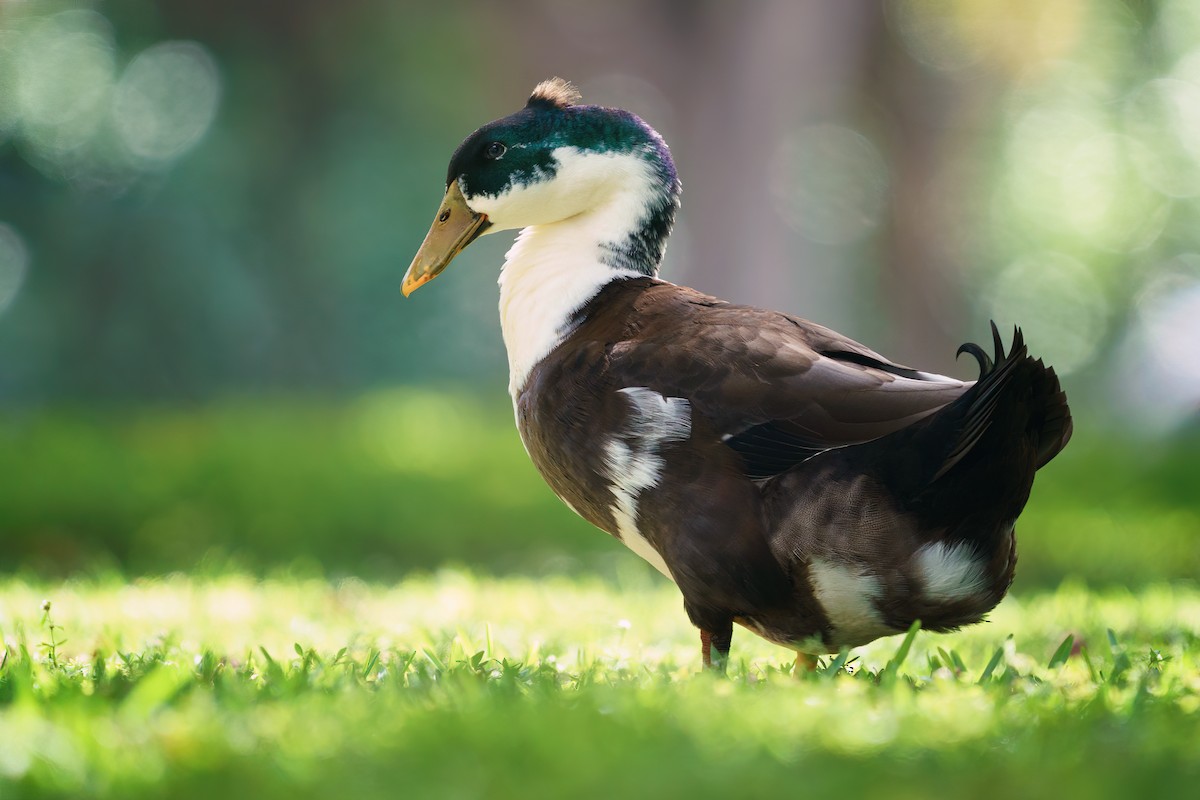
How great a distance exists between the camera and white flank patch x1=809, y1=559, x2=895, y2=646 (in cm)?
316

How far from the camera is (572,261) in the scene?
397 cm

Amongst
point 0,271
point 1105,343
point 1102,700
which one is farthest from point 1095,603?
point 1105,343

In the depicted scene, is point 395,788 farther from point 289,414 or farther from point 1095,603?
point 289,414

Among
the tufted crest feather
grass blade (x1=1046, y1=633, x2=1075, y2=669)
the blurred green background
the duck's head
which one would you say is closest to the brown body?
grass blade (x1=1046, y1=633, x2=1075, y2=669)

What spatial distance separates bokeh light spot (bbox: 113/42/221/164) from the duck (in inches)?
712

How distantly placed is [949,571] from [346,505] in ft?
19.2

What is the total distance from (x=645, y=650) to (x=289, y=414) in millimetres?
6936

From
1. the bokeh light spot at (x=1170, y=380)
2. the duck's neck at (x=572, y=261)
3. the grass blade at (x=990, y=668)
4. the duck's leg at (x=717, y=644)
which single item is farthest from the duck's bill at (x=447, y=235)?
the bokeh light spot at (x=1170, y=380)

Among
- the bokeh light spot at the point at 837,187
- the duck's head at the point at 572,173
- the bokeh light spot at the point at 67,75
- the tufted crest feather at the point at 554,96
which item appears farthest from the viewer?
the bokeh light spot at the point at 837,187

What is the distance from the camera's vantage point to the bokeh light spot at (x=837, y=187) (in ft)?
74.3

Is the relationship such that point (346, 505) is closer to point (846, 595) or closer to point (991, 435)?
point (846, 595)

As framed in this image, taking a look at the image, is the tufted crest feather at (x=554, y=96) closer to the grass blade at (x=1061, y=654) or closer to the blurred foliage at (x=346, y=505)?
the grass blade at (x=1061, y=654)

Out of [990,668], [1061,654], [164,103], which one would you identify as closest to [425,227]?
[164,103]

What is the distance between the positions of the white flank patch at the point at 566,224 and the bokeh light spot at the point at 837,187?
18477 millimetres
